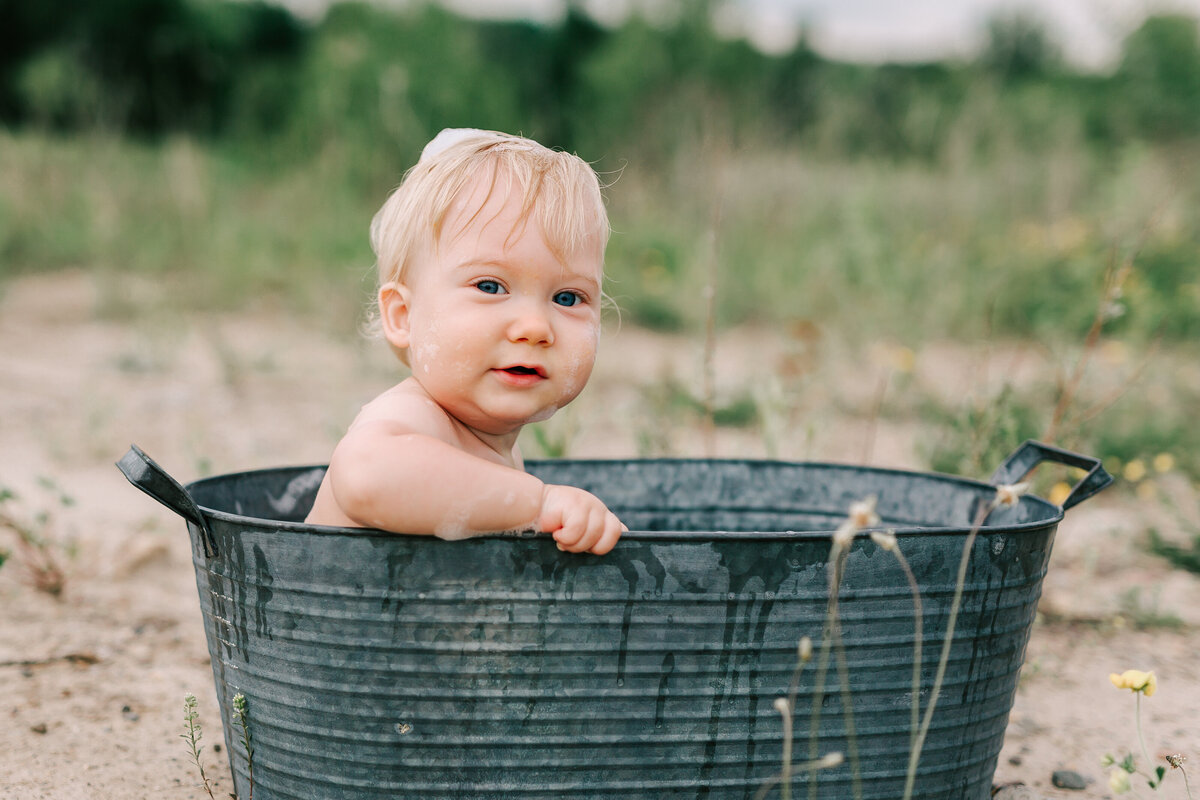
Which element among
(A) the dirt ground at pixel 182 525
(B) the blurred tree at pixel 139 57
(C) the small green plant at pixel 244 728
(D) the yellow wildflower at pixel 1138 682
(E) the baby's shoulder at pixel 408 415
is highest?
(B) the blurred tree at pixel 139 57

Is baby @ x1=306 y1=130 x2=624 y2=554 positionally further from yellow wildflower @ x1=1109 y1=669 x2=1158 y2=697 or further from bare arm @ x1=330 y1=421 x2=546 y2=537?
yellow wildflower @ x1=1109 y1=669 x2=1158 y2=697

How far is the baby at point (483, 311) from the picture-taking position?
1382 mm

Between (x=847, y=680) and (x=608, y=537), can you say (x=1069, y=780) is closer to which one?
(x=847, y=680)

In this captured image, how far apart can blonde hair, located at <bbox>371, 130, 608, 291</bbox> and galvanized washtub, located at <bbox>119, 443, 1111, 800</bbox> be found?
475 mm

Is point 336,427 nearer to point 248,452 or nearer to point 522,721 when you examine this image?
point 248,452

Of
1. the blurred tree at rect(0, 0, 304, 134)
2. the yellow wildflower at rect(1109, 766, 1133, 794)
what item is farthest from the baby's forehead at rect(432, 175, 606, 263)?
the blurred tree at rect(0, 0, 304, 134)

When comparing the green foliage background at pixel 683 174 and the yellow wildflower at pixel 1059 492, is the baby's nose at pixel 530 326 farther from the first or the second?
the yellow wildflower at pixel 1059 492

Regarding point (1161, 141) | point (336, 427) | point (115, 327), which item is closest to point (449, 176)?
point (336, 427)

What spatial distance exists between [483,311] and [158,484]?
507mm

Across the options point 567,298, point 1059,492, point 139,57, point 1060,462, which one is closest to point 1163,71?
point 1059,492

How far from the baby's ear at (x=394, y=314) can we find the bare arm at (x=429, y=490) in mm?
284

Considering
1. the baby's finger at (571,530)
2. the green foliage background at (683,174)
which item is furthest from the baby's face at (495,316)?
the green foliage background at (683,174)

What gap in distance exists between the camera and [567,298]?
1599 millimetres

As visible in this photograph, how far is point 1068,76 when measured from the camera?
13125 millimetres
